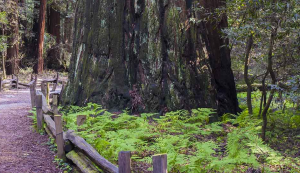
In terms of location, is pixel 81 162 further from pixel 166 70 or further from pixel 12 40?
pixel 12 40

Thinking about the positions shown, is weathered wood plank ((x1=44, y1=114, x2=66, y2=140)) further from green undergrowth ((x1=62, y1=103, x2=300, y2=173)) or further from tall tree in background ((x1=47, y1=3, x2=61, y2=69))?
tall tree in background ((x1=47, y1=3, x2=61, y2=69))

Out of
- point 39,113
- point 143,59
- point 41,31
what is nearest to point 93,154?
point 39,113

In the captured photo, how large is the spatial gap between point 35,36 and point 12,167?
30.1 meters

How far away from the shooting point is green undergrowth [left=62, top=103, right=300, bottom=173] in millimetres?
5629

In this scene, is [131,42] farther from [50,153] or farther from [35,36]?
[35,36]

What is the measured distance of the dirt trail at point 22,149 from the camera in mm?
6926

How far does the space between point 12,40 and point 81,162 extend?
23.7 meters

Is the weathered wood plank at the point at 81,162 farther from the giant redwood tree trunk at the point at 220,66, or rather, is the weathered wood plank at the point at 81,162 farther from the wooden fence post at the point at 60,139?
the giant redwood tree trunk at the point at 220,66

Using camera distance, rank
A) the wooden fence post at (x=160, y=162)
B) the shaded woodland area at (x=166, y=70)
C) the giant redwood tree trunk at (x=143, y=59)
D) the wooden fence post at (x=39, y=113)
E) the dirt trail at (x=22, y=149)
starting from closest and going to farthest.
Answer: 1. the wooden fence post at (x=160, y=162)
2. the dirt trail at (x=22, y=149)
3. the shaded woodland area at (x=166, y=70)
4. the wooden fence post at (x=39, y=113)
5. the giant redwood tree trunk at (x=143, y=59)

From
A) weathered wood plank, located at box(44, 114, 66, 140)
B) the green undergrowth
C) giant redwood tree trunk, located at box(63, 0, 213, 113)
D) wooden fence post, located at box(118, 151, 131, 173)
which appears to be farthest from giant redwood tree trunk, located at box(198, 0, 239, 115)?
wooden fence post, located at box(118, 151, 131, 173)

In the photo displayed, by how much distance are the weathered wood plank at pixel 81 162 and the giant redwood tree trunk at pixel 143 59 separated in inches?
158

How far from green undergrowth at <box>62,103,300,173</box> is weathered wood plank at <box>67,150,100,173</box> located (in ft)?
1.23

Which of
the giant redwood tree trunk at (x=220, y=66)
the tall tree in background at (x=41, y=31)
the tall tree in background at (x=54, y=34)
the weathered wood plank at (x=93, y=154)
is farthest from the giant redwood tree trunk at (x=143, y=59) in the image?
the tall tree in background at (x=54, y=34)

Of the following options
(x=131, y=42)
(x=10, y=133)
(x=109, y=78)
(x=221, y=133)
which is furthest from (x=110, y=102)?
(x=221, y=133)
